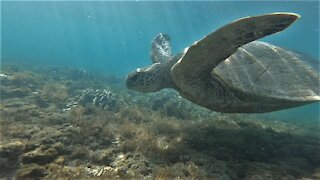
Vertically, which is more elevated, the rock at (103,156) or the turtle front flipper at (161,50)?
the turtle front flipper at (161,50)

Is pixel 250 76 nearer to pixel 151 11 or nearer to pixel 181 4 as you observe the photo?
pixel 181 4

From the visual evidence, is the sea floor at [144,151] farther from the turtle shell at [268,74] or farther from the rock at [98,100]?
the rock at [98,100]

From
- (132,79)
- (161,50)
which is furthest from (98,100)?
(132,79)

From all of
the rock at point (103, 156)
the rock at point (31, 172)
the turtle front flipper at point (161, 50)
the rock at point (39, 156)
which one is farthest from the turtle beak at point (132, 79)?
the rock at point (31, 172)

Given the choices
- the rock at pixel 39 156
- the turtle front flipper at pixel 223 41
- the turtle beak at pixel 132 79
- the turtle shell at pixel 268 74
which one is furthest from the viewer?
the turtle beak at pixel 132 79

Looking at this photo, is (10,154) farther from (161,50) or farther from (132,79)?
(161,50)

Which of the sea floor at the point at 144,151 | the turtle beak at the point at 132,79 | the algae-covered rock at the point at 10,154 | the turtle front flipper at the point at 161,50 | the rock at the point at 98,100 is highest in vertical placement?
the turtle front flipper at the point at 161,50

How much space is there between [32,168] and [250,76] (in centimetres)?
362

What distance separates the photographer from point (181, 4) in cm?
2891

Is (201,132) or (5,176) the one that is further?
(201,132)

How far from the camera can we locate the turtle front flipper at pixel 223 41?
3.11 m

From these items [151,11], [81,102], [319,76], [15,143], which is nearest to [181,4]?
[151,11]

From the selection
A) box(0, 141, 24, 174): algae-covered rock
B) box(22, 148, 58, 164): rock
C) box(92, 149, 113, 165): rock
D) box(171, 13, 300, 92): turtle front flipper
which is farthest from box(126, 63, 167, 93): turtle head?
box(0, 141, 24, 174): algae-covered rock

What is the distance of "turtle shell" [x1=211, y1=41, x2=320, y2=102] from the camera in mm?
4461
